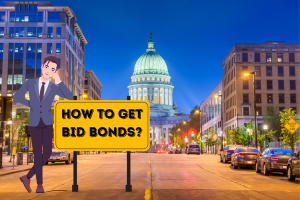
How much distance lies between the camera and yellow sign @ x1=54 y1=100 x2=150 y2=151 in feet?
35.0

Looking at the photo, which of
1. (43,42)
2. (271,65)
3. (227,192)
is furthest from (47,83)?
(43,42)

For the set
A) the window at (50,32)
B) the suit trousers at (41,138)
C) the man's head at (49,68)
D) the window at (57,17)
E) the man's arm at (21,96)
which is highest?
the window at (57,17)

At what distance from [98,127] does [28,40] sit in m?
93.9

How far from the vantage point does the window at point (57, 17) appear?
98.4m

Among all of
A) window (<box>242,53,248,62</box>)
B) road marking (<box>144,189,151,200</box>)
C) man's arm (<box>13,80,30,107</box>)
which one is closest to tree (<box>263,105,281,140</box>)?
window (<box>242,53,248,62</box>)

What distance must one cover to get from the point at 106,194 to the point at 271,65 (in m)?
78.2

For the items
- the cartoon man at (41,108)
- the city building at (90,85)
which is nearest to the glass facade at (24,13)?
the city building at (90,85)

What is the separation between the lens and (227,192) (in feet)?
47.1

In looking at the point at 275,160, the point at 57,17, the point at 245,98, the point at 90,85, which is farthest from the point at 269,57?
the point at 275,160

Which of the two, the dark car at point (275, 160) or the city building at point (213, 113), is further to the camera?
the city building at point (213, 113)

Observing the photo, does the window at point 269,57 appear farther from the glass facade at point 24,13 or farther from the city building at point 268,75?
the glass facade at point 24,13

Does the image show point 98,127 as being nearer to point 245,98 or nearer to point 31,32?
point 245,98

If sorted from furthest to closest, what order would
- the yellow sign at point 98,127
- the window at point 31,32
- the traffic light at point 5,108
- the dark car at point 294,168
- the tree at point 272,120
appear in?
1. the window at point 31,32
2. the tree at point 272,120
3. the traffic light at point 5,108
4. the dark car at point 294,168
5. the yellow sign at point 98,127

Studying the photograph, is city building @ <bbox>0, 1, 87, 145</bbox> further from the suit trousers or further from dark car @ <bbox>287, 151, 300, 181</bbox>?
the suit trousers
